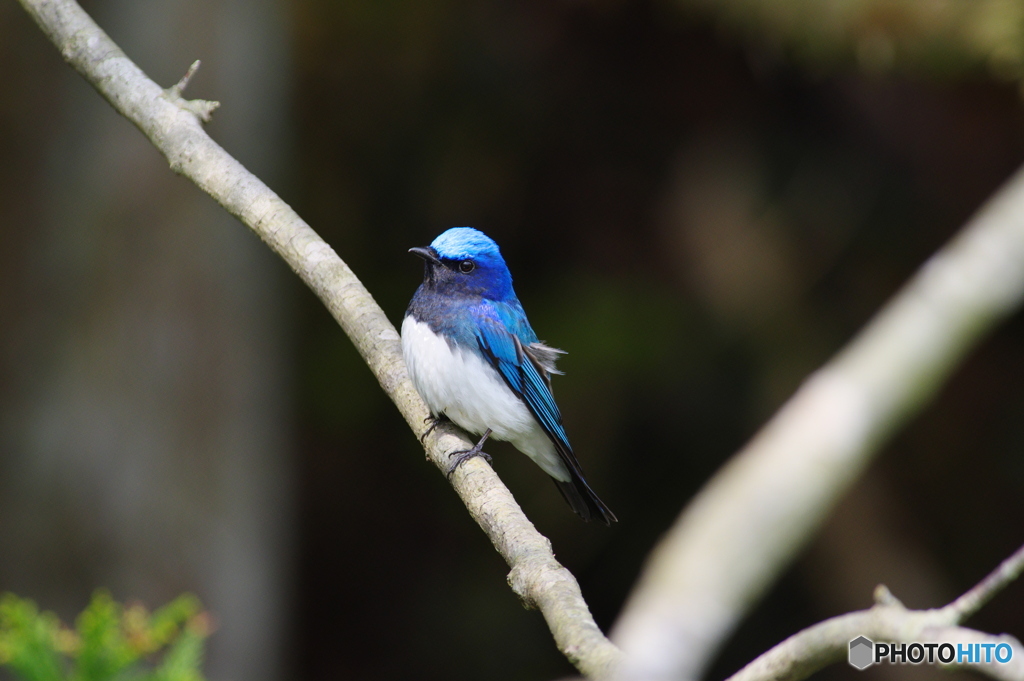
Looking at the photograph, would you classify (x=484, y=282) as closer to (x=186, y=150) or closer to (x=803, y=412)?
(x=186, y=150)

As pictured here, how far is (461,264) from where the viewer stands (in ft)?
13.4

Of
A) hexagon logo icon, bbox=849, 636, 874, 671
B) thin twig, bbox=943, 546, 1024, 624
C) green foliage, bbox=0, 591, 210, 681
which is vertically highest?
green foliage, bbox=0, 591, 210, 681

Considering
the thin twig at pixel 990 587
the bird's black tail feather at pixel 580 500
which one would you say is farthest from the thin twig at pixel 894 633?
the bird's black tail feather at pixel 580 500

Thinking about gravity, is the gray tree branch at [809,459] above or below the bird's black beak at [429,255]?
below

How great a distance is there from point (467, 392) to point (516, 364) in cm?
47

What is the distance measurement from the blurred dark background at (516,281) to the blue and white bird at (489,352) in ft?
8.29

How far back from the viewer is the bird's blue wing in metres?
4.00

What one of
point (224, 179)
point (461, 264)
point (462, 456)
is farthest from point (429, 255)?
point (462, 456)

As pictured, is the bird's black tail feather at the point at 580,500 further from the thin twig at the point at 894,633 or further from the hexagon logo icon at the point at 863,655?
the thin twig at the point at 894,633

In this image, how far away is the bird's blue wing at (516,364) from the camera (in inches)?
157

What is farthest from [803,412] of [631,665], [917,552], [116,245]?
[917,552]

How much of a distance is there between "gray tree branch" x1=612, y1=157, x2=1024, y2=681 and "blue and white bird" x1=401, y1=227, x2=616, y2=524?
6.93 ft

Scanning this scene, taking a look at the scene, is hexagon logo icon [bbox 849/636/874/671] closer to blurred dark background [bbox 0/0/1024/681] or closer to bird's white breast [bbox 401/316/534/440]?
bird's white breast [bbox 401/316/534/440]

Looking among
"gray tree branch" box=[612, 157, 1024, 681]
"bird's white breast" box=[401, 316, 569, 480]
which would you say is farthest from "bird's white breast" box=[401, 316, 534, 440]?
"gray tree branch" box=[612, 157, 1024, 681]
